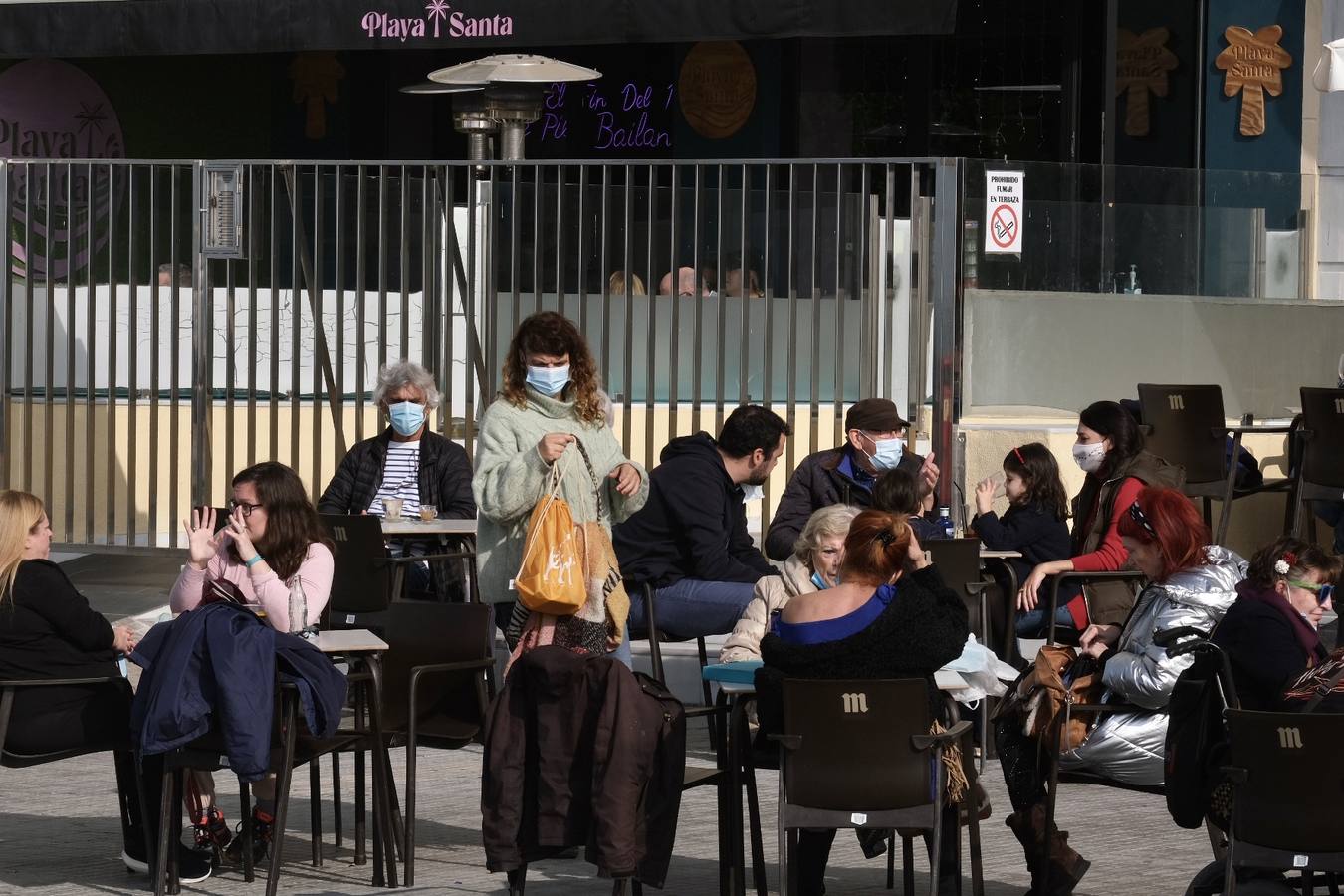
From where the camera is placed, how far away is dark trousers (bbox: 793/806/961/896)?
6.25m

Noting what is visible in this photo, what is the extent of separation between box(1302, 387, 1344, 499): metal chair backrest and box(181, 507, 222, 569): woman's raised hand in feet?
19.1

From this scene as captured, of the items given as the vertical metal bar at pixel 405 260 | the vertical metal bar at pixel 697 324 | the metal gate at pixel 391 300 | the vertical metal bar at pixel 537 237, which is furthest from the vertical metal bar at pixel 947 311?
the vertical metal bar at pixel 405 260

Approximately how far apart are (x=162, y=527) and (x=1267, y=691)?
7300 mm

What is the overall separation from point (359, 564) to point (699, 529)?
1591 mm

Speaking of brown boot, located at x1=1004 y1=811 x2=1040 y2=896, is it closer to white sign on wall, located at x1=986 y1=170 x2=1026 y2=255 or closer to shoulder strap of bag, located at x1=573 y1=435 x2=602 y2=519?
shoulder strap of bag, located at x1=573 y1=435 x2=602 y2=519

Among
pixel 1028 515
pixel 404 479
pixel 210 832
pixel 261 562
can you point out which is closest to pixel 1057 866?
pixel 261 562

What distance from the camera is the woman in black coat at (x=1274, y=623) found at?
596 cm

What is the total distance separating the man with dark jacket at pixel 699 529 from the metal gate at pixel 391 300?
2291 mm

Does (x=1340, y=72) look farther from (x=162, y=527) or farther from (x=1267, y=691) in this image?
(x=162, y=527)

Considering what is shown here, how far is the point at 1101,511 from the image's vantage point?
8945 mm

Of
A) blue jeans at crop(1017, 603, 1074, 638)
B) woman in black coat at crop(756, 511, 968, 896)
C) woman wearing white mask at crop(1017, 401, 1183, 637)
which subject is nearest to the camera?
woman in black coat at crop(756, 511, 968, 896)

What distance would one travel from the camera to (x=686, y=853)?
7215 mm

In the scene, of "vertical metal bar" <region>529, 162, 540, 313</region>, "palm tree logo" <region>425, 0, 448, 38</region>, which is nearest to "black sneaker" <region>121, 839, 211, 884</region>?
"vertical metal bar" <region>529, 162, 540, 313</region>

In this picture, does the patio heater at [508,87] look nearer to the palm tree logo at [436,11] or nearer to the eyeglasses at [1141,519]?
the palm tree logo at [436,11]
